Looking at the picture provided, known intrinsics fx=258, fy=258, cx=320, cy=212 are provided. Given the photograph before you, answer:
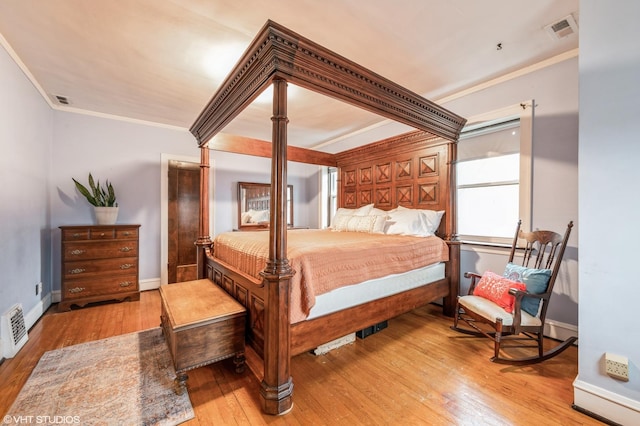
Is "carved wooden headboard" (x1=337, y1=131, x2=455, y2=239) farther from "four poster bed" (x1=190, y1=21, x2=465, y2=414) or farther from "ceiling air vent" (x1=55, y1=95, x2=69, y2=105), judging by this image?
"ceiling air vent" (x1=55, y1=95, x2=69, y2=105)

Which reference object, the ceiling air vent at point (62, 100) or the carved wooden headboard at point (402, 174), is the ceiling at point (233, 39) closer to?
the ceiling air vent at point (62, 100)

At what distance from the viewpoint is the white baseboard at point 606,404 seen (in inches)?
57.4

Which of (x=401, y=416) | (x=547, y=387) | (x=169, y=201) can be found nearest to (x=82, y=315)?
(x=169, y=201)

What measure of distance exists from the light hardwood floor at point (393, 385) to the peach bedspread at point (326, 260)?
22.9 inches

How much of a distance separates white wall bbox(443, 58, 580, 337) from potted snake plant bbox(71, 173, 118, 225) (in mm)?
5306

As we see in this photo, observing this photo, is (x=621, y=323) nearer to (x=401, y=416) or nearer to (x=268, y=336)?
(x=401, y=416)

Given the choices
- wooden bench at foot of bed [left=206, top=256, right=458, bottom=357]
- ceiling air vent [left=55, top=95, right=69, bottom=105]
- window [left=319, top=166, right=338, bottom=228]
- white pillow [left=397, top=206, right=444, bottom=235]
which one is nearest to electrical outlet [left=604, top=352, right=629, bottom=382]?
wooden bench at foot of bed [left=206, top=256, right=458, bottom=357]

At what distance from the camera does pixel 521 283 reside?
2227mm

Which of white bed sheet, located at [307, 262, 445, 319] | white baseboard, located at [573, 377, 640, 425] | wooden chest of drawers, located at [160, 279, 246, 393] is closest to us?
white baseboard, located at [573, 377, 640, 425]

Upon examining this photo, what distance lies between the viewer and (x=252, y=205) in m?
5.24

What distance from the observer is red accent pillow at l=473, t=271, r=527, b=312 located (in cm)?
218

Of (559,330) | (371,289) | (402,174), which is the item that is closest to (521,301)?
(559,330)

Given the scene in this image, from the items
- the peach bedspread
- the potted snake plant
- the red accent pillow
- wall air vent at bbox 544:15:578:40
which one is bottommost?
the red accent pillow

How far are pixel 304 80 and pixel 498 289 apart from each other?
2.39 m
